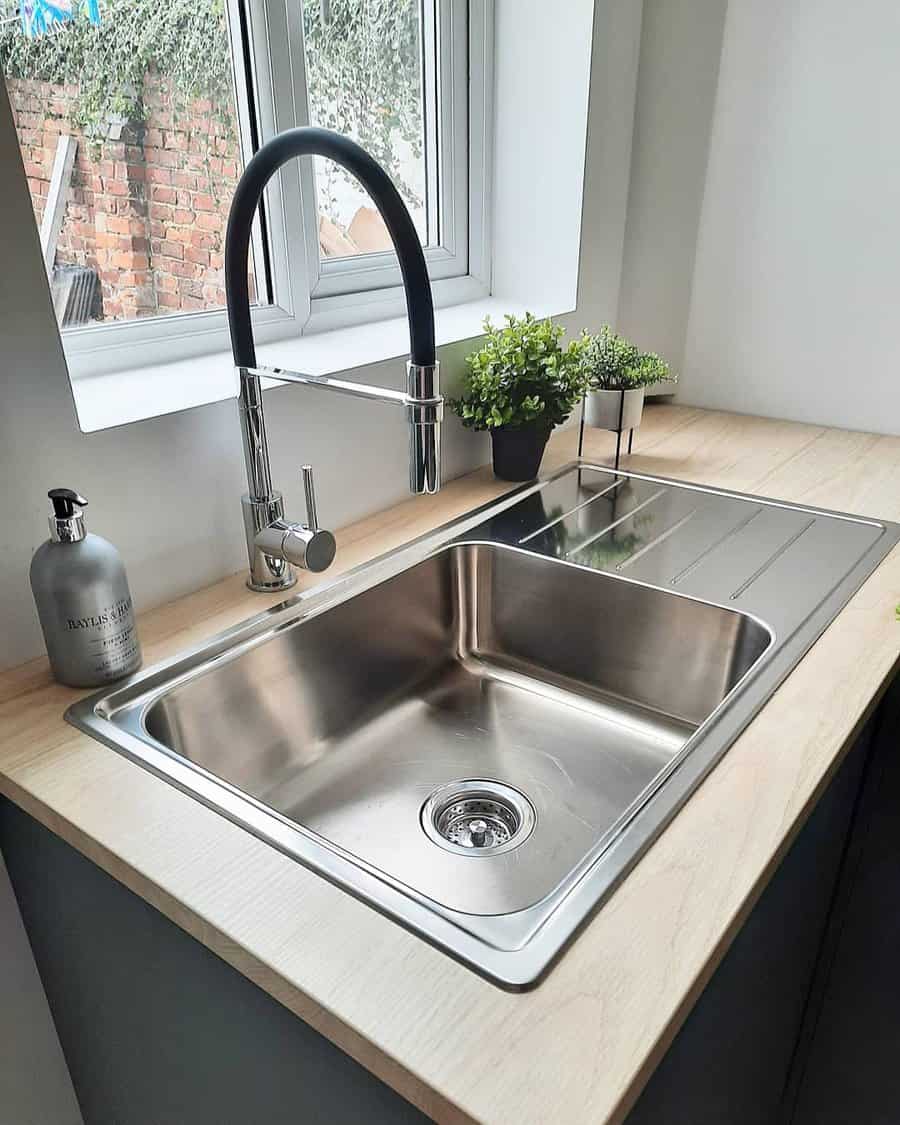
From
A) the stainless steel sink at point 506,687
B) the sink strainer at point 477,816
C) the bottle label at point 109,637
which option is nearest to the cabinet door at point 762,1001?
the stainless steel sink at point 506,687

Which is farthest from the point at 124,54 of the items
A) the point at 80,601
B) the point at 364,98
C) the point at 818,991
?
the point at 818,991

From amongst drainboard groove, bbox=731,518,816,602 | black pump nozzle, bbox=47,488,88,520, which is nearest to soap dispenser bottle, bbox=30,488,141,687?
black pump nozzle, bbox=47,488,88,520

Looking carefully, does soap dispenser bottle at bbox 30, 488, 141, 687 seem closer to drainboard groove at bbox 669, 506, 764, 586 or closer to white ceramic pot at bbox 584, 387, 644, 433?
drainboard groove at bbox 669, 506, 764, 586

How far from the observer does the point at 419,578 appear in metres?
1.12

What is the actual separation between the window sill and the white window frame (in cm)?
3

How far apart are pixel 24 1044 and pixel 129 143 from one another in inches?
43.6

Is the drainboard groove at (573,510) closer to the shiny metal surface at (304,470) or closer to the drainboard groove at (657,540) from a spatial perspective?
the drainboard groove at (657,540)

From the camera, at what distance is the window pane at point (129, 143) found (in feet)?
3.35

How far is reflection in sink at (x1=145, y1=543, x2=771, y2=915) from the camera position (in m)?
0.88

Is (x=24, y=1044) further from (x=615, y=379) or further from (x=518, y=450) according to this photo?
(x=615, y=379)

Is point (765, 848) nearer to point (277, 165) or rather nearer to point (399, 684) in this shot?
point (399, 684)

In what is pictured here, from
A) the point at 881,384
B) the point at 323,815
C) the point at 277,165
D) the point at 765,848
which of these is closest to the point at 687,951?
the point at 765,848

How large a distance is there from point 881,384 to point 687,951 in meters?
1.36

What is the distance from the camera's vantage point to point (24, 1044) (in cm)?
96
